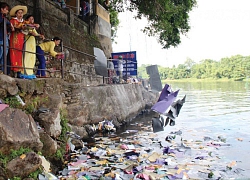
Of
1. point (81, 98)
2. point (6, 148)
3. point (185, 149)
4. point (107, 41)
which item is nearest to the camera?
point (6, 148)

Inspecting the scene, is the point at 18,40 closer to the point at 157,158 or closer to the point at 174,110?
the point at 174,110

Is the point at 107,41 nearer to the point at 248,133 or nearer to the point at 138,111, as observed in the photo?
the point at 138,111

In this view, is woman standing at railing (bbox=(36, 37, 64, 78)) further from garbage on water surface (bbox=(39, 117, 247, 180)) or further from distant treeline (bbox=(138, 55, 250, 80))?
distant treeline (bbox=(138, 55, 250, 80))

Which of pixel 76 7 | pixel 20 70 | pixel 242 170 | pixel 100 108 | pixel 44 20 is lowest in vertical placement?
pixel 242 170

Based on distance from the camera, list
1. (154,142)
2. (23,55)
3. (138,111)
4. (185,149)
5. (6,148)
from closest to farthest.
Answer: (6,148) < (23,55) < (185,149) < (154,142) < (138,111)

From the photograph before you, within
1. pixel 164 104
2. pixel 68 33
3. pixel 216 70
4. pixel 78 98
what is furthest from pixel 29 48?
pixel 216 70

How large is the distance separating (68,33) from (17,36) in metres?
4.39

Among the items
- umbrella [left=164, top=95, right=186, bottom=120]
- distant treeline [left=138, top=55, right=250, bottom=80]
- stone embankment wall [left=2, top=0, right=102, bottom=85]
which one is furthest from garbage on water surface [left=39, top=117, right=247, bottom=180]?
distant treeline [left=138, top=55, right=250, bottom=80]

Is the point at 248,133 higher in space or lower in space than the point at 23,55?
lower

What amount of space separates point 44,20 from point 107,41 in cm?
597

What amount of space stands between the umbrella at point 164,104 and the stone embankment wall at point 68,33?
260 cm

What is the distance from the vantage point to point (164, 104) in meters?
4.21

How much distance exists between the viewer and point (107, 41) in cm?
1281

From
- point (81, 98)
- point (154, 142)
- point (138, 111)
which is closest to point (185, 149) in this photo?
point (154, 142)
